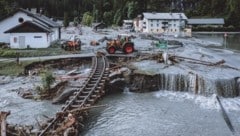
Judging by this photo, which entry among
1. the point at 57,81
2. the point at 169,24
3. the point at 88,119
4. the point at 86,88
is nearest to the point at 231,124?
the point at 88,119

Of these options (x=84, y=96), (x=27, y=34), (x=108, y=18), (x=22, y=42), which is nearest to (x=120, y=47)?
(x=27, y=34)

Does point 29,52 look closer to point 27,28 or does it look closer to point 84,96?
point 27,28

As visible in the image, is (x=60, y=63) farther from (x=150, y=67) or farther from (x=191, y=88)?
(x=191, y=88)

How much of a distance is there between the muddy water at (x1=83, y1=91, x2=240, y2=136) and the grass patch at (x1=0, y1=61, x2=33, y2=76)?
11.5 m

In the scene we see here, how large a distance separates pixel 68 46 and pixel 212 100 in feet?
84.7

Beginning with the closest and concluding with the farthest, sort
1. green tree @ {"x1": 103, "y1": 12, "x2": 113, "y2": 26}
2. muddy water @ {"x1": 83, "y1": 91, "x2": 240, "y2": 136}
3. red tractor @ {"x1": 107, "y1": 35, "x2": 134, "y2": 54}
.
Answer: muddy water @ {"x1": 83, "y1": 91, "x2": 240, "y2": 136}
red tractor @ {"x1": 107, "y1": 35, "x2": 134, "y2": 54}
green tree @ {"x1": 103, "y1": 12, "x2": 113, "y2": 26}

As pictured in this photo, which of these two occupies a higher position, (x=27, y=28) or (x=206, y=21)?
(x=206, y=21)

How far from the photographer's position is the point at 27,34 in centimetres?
4991

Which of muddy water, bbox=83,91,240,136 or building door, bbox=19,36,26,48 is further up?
building door, bbox=19,36,26,48

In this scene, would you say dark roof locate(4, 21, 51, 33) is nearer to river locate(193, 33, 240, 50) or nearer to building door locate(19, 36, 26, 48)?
building door locate(19, 36, 26, 48)

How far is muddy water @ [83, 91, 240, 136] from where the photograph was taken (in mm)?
22973

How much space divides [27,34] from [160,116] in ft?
94.4

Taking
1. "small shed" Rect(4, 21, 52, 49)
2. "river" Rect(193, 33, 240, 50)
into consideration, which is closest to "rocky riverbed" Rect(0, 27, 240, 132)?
"small shed" Rect(4, 21, 52, 49)

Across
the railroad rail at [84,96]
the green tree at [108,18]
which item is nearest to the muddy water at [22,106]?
the railroad rail at [84,96]
